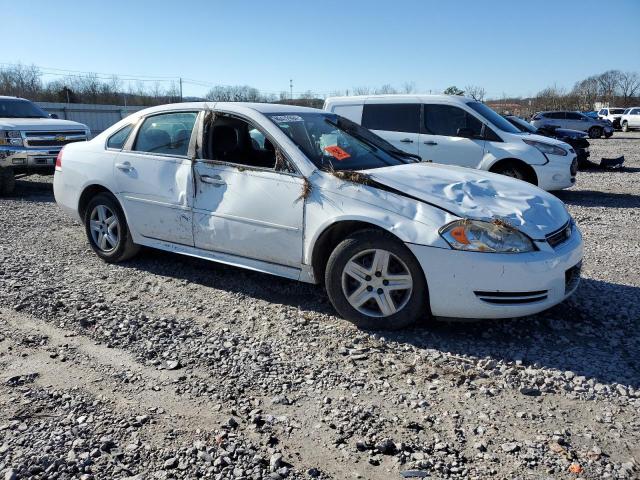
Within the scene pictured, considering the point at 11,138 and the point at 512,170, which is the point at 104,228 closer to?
the point at 11,138

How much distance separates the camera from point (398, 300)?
390 cm

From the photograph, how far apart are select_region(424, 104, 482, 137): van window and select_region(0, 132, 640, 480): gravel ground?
17.0ft

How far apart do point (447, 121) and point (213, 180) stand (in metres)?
6.37

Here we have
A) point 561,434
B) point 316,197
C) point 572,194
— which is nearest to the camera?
point 561,434

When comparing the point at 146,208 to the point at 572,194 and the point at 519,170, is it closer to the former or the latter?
the point at 519,170

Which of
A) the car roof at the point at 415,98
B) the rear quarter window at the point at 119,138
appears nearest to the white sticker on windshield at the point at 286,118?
the rear quarter window at the point at 119,138

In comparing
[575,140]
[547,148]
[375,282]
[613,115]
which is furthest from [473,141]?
[613,115]

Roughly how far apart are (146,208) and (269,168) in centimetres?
144

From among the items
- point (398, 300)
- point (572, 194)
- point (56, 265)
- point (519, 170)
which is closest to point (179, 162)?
point (56, 265)

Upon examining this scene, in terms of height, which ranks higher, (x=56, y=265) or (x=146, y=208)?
(x=146, y=208)

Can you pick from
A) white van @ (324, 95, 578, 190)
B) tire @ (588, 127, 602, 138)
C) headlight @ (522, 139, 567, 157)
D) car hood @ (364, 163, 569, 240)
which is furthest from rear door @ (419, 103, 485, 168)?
tire @ (588, 127, 602, 138)

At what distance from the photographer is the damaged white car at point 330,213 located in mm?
3672

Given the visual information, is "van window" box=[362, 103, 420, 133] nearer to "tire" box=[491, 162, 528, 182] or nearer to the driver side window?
"tire" box=[491, 162, 528, 182]

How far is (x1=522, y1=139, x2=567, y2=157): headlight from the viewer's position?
970 cm
